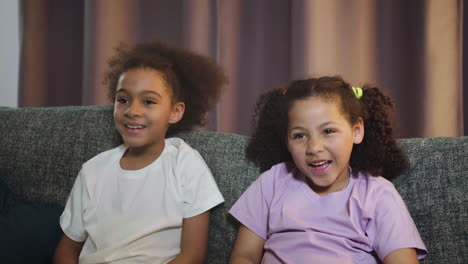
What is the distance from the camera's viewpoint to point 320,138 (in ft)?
3.91

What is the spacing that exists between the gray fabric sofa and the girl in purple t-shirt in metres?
0.07

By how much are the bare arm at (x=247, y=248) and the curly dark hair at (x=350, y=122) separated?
21 centimetres

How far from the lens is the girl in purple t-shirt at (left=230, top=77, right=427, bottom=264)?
1.16 metres

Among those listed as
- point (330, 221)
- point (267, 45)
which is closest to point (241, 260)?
point (330, 221)

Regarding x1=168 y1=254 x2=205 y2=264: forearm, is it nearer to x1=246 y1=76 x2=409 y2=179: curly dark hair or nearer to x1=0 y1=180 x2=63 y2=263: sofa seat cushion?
x1=246 y1=76 x2=409 y2=179: curly dark hair

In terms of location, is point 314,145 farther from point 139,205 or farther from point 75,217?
point 75,217

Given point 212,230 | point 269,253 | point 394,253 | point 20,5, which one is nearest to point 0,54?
point 20,5

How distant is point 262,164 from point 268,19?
0.83m

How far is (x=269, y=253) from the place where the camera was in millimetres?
1247

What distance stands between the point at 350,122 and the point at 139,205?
610 millimetres

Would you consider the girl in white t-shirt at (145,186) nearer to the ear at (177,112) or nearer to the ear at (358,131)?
the ear at (177,112)

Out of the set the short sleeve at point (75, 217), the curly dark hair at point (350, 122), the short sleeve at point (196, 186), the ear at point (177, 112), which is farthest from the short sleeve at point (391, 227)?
the short sleeve at point (75, 217)

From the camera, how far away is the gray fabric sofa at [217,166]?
3.94 feet

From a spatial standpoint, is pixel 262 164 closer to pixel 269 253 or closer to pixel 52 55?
pixel 269 253
